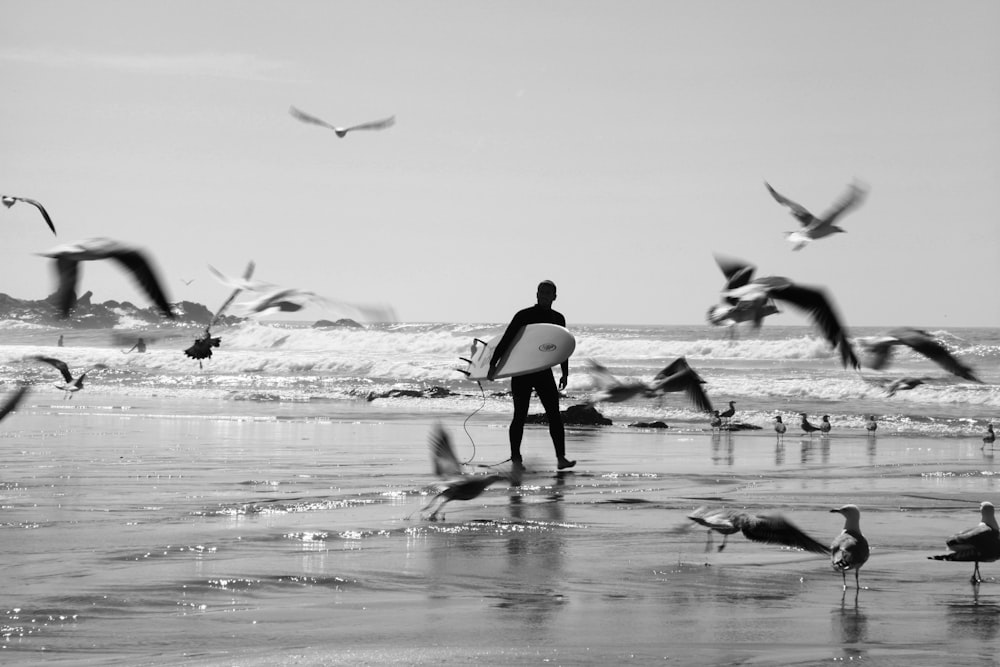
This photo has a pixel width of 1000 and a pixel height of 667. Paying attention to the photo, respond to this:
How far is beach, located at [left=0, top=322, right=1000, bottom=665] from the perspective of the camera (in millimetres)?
5371

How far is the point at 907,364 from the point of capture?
5572 centimetres

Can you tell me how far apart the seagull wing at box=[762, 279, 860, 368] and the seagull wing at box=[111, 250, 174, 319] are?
2.47 m

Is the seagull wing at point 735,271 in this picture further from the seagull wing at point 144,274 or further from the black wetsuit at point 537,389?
the black wetsuit at point 537,389

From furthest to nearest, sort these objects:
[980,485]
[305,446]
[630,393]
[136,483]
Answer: [305,446] → [980,485] → [136,483] → [630,393]

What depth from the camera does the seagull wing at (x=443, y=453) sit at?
7336 millimetres

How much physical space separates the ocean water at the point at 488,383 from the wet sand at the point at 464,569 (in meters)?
1.29

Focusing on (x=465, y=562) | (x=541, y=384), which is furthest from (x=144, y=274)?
(x=541, y=384)

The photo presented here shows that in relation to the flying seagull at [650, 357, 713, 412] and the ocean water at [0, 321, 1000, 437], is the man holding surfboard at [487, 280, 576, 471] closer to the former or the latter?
the ocean water at [0, 321, 1000, 437]

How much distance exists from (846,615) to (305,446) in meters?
11.5

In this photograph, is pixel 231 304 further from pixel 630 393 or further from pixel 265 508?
pixel 265 508

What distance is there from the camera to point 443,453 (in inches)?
306

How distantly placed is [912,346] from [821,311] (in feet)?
1.59

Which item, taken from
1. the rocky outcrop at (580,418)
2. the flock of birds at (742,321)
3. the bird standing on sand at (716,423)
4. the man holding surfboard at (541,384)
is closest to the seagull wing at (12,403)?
the flock of birds at (742,321)

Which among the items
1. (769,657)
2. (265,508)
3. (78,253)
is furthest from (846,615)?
(265,508)
